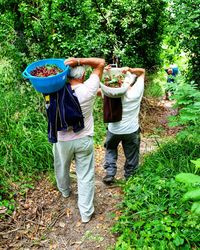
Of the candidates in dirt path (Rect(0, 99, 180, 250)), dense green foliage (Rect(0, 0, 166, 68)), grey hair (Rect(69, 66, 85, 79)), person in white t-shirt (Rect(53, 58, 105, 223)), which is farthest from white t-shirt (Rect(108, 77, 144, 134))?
dense green foliage (Rect(0, 0, 166, 68))

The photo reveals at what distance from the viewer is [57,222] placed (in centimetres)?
401

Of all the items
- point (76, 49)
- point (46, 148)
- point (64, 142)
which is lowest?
point (46, 148)

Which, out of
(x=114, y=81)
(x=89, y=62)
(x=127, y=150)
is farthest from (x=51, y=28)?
(x=127, y=150)

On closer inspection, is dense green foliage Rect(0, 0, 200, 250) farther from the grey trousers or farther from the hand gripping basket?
the hand gripping basket

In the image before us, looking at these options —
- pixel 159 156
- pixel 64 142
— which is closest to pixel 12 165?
pixel 64 142

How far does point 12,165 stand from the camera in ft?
15.6

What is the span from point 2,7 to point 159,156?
12.7 ft

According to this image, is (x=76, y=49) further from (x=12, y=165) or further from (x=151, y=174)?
(x=151, y=174)

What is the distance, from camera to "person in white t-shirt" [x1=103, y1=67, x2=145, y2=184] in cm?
446

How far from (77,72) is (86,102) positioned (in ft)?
1.17

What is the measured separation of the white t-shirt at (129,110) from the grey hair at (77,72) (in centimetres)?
96

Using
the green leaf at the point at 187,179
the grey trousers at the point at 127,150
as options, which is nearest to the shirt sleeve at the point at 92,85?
the grey trousers at the point at 127,150

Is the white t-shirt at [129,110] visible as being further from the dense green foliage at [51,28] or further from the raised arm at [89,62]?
the dense green foliage at [51,28]

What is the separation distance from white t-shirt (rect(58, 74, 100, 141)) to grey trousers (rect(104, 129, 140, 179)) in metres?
0.89
